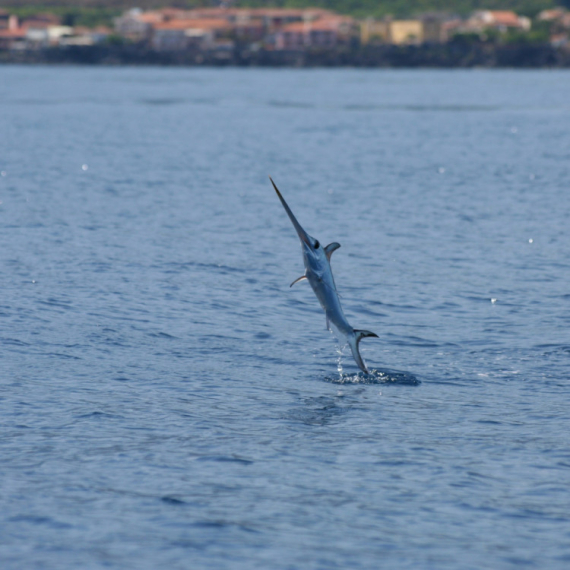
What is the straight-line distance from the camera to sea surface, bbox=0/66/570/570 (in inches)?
565

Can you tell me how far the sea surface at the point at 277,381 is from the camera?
14.4 meters

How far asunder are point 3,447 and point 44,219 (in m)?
27.3

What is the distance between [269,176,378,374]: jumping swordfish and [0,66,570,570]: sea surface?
1798 mm

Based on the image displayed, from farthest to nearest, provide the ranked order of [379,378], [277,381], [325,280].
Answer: [379,378] → [277,381] → [325,280]

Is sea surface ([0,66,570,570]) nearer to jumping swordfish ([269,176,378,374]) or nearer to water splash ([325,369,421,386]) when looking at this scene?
water splash ([325,369,421,386])

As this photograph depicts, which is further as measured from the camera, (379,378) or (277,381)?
(379,378)

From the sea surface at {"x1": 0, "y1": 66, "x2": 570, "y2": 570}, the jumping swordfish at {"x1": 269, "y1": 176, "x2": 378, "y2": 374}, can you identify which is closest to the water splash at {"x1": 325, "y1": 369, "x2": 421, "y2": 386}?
the sea surface at {"x1": 0, "y1": 66, "x2": 570, "y2": 570}

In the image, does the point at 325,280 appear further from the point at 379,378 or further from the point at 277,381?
the point at 379,378

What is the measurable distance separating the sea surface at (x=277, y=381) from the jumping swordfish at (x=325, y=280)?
1798 millimetres

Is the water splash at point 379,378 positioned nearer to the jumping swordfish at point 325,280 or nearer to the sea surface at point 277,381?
the sea surface at point 277,381

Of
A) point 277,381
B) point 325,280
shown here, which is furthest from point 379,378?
point 325,280

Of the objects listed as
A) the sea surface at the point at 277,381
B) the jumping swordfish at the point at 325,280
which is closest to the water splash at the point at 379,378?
the sea surface at the point at 277,381

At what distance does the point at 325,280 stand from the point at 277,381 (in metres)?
4.90

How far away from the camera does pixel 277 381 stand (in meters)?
21.6
